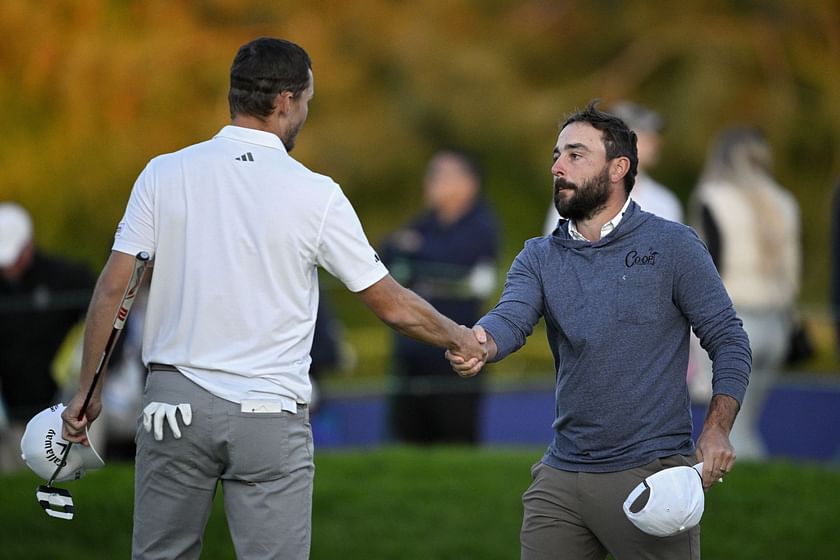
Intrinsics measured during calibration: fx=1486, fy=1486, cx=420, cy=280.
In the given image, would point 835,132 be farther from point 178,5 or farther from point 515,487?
point 515,487

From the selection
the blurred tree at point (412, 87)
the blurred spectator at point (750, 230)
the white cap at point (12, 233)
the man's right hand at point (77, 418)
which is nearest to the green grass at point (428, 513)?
the blurred spectator at point (750, 230)

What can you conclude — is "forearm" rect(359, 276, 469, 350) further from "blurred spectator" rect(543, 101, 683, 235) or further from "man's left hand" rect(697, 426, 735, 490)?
"blurred spectator" rect(543, 101, 683, 235)

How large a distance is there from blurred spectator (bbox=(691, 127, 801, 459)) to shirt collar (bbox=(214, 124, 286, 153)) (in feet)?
15.6

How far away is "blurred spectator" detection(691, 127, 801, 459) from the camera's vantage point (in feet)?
29.8

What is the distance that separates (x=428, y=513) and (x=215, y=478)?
3.72 meters

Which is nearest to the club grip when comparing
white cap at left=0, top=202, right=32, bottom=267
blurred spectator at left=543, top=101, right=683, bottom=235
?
blurred spectator at left=543, top=101, right=683, bottom=235

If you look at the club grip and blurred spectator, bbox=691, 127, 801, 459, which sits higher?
blurred spectator, bbox=691, 127, 801, 459

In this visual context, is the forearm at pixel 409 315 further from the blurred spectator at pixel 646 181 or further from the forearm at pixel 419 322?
the blurred spectator at pixel 646 181

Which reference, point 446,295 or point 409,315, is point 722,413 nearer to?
point 409,315

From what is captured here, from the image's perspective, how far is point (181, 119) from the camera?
1431cm

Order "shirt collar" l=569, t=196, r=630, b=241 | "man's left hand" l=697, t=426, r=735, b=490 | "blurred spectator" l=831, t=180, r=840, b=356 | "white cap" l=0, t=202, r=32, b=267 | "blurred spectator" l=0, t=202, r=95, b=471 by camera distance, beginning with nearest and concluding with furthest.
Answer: "man's left hand" l=697, t=426, r=735, b=490 < "shirt collar" l=569, t=196, r=630, b=241 < "blurred spectator" l=831, t=180, r=840, b=356 < "white cap" l=0, t=202, r=32, b=267 < "blurred spectator" l=0, t=202, r=95, b=471

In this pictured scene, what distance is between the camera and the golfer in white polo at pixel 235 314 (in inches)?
184

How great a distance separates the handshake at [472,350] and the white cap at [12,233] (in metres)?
5.08

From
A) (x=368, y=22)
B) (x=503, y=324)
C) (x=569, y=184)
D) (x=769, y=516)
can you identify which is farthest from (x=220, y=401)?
(x=368, y=22)
